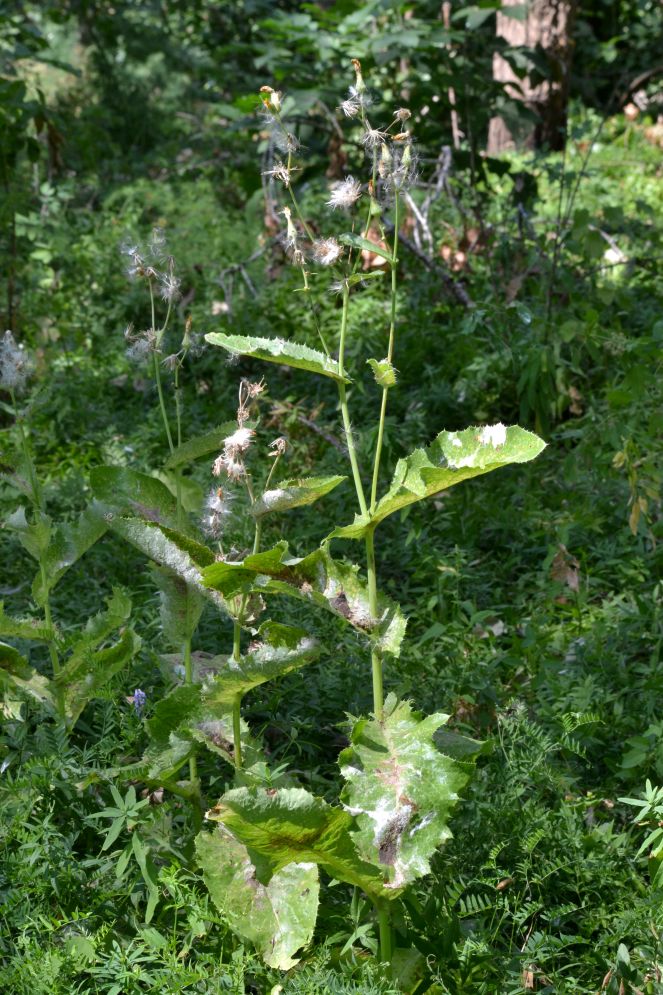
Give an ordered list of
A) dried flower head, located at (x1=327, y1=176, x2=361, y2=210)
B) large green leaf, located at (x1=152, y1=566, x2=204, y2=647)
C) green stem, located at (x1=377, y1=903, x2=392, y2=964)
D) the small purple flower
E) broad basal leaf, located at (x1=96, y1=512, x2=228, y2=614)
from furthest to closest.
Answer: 1. the small purple flower
2. large green leaf, located at (x1=152, y1=566, x2=204, y2=647)
3. broad basal leaf, located at (x1=96, y1=512, x2=228, y2=614)
4. dried flower head, located at (x1=327, y1=176, x2=361, y2=210)
5. green stem, located at (x1=377, y1=903, x2=392, y2=964)

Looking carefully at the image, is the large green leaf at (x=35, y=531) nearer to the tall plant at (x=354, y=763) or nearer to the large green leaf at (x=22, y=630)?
the large green leaf at (x=22, y=630)

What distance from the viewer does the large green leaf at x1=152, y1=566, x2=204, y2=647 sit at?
7.54 feet

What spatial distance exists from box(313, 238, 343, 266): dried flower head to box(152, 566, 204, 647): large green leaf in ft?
2.40

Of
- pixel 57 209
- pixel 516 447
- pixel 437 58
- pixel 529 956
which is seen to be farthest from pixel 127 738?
pixel 57 209

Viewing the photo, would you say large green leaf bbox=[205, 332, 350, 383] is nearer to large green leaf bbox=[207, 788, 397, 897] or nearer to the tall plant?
the tall plant

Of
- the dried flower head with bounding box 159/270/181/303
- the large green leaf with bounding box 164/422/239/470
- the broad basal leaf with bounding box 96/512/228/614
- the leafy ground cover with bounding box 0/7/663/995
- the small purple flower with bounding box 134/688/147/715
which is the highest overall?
the dried flower head with bounding box 159/270/181/303

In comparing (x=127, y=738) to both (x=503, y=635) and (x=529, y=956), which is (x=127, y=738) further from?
(x=503, y=635)

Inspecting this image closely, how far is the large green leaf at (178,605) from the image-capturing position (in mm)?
2299

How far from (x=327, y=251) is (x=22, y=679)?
1194 mm

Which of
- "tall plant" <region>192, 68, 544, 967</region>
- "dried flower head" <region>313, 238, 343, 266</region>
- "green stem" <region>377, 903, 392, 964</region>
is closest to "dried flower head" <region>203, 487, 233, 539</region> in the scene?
"tall plant" <region>192, 68, 544, 967</region>

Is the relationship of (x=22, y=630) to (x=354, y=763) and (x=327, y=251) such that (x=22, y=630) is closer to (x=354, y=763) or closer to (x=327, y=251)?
(x=354, y=763)

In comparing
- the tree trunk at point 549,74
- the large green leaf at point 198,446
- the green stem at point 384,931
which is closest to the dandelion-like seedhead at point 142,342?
the large green leaf at point 198,446

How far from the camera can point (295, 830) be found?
1.85m

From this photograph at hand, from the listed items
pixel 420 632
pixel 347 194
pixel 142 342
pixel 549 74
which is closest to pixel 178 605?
pixel 142 342
